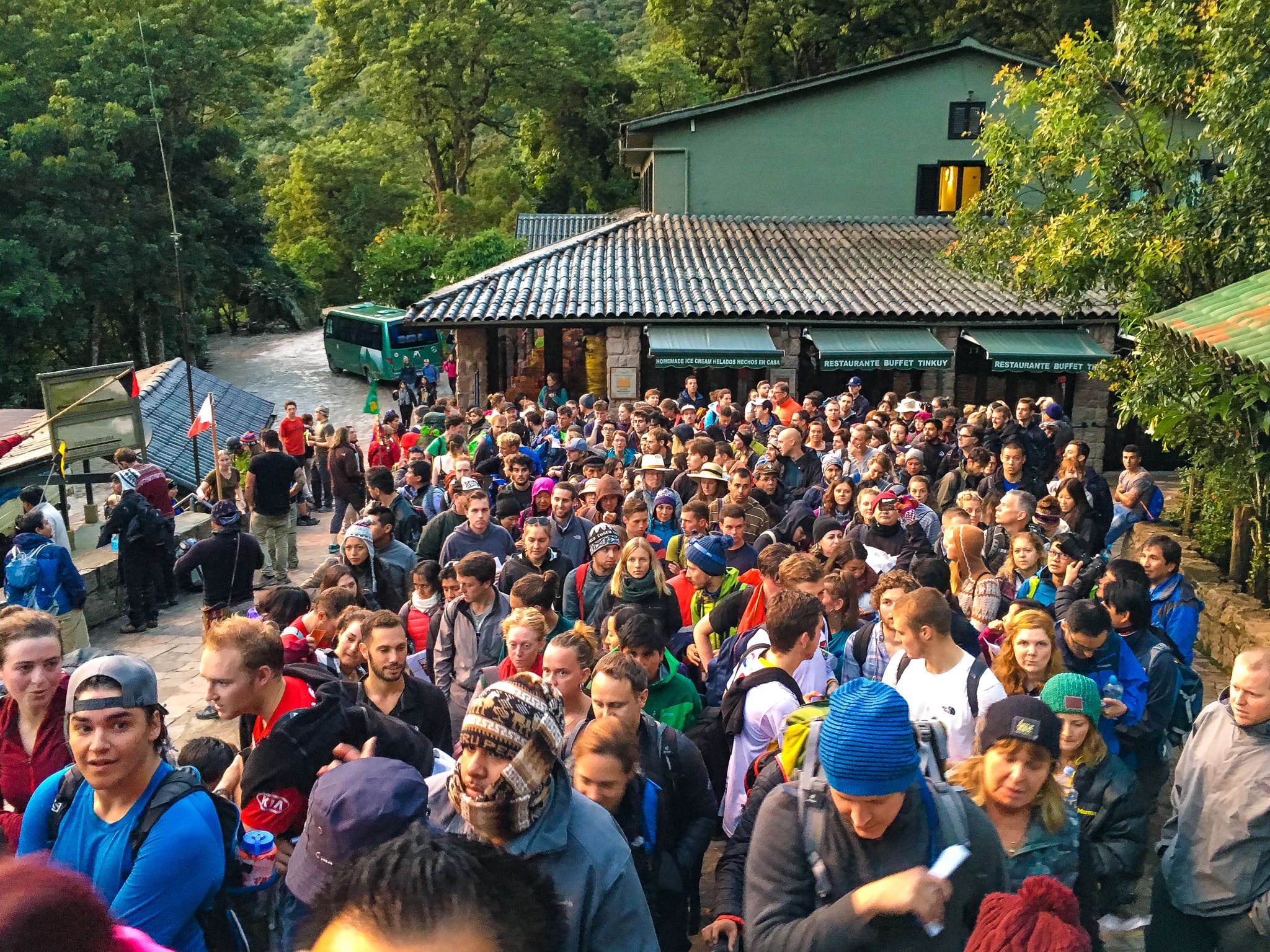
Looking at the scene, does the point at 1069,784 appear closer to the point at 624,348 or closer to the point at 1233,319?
the point at 1233,319

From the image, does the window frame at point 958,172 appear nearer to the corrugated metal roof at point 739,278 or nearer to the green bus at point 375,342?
the corrugated metal roof at point 739,278

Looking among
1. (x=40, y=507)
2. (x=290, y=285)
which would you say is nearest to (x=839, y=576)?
(x=40, y=507)

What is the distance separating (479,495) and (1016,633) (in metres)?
4.03

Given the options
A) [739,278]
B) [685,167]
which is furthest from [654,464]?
[685,167]

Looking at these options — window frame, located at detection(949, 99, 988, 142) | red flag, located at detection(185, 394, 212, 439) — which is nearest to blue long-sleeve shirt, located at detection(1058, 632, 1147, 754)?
red flag, located at detection(185, 394, 212, 439)

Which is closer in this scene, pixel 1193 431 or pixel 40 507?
pixel 40 507

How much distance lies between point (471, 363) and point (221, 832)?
16806 mm

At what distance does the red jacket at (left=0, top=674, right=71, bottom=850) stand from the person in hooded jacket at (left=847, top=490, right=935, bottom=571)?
16.7ft

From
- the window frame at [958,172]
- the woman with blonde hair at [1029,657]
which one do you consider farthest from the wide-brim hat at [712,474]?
the window frame at [958,172]

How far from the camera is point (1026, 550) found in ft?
21.4

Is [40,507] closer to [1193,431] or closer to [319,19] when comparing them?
[1193,431]

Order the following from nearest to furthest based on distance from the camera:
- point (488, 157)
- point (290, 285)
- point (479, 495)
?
point (479, 495), point (290, 285), point (488, 157)

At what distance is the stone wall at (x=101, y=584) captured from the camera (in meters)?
10.7

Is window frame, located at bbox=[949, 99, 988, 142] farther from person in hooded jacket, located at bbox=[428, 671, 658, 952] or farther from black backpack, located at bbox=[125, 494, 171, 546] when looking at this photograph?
person in hooded jacket, located at bbox=[428, 671, 658, 952]
